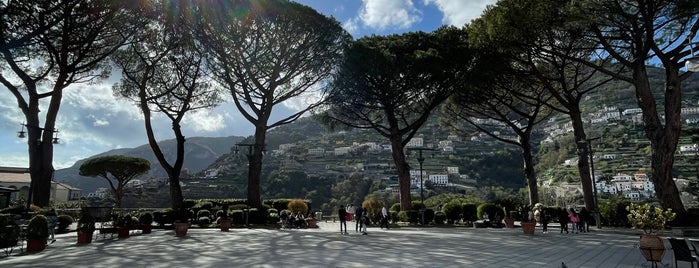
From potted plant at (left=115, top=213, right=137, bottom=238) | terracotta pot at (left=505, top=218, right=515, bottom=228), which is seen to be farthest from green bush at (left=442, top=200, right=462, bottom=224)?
potted plant at (left=115, top=213, right=137, bottom=238)

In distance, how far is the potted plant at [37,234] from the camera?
9.78 meters

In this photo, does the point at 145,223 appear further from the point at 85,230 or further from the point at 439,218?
the point at 439,218

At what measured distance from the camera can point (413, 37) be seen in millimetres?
22109

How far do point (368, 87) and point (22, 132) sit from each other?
16574 millimetres

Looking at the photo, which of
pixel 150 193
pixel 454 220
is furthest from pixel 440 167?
pixel 454 220

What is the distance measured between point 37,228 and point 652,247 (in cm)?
1408

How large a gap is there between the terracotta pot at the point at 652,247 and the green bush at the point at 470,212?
13583 millimetres

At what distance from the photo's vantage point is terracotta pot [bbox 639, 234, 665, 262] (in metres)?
7.47

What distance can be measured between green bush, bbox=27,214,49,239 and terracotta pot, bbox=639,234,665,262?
13.9m

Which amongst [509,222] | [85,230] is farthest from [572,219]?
[85,230]

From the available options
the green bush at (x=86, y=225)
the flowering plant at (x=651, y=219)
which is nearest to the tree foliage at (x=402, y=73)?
the flowering plant at (x=651, y=219)

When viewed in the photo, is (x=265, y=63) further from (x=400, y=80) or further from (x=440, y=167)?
(x=440, y=167)

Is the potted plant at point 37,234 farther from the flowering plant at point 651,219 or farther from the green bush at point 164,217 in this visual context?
the flowering plant at point 651,219

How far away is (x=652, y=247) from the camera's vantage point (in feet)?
24.7
